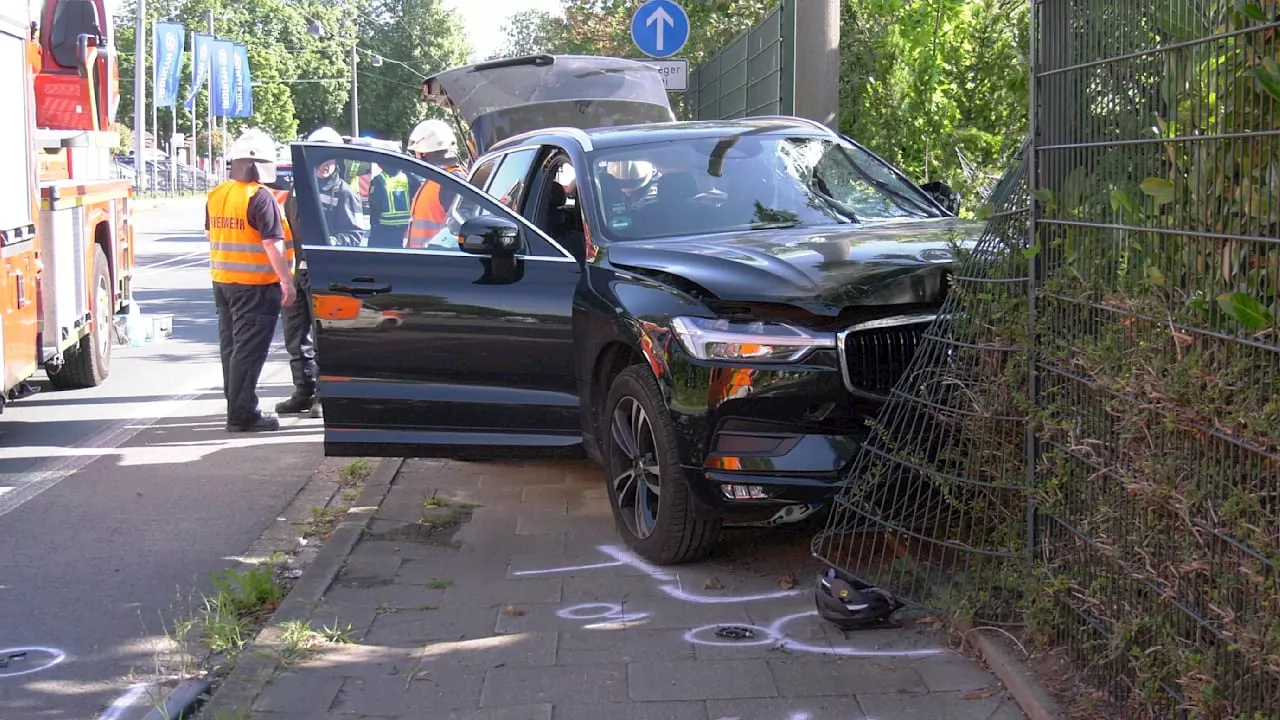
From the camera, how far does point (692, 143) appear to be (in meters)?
6.68

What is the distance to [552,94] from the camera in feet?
50.7

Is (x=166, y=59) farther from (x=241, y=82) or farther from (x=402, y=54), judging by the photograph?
(x=402, y=54)

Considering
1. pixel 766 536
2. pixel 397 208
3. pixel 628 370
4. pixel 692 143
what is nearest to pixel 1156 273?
pixel 628 370

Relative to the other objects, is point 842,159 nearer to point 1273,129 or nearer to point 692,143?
point 692,143

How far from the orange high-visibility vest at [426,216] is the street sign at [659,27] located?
7.27 m

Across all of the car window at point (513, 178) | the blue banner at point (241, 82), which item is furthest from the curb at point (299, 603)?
the blue banner at point (241, 82)

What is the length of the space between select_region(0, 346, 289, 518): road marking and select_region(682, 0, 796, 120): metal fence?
4.80 meters

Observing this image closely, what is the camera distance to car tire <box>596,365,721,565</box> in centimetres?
540

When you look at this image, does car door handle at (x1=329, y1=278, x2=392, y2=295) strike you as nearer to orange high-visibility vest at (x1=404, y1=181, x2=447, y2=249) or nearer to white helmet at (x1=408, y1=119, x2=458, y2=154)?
orange high-visibility vest at (x1=404, y1=181, x2=447, y2=249)

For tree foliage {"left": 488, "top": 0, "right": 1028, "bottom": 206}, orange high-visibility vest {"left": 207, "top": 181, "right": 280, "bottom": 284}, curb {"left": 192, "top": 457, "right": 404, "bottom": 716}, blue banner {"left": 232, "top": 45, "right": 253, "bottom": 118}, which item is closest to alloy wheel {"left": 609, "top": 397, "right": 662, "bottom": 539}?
curb {"left": 192, "top": 457, "right": 404, "bottom": 716}

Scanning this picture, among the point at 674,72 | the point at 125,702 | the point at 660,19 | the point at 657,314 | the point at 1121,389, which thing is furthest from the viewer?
the point at 674,72

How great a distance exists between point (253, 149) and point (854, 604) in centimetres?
560

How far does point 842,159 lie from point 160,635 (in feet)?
12.4

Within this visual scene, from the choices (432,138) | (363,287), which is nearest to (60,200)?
(432,138)
